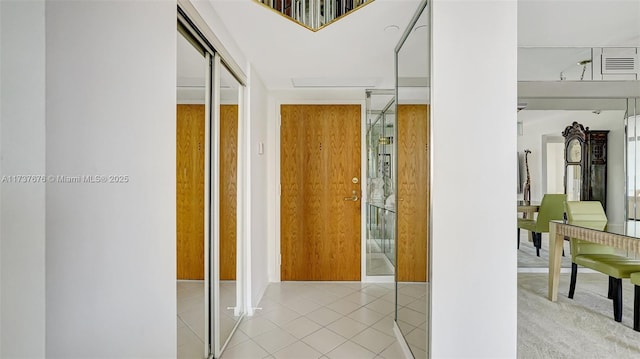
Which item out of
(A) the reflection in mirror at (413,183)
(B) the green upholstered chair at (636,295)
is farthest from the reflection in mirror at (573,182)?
(A) the reflection in mirror at (413,183)

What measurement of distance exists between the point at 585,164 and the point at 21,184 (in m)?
4.92

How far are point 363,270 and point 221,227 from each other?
2.05 meters

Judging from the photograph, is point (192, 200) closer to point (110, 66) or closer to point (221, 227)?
point (221, 227)

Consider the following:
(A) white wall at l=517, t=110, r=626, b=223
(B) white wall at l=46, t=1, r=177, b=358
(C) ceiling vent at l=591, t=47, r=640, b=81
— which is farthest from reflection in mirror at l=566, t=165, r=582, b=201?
(B) white wall at l=46, t=1, r=177, b=358

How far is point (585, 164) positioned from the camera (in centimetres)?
353

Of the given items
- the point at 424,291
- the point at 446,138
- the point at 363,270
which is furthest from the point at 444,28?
the point at 363,270

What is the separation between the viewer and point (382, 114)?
3.32m

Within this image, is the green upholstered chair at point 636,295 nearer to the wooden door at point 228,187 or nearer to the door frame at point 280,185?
the door frame at point 280,185

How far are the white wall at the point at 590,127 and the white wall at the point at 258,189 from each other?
3210 millimetres

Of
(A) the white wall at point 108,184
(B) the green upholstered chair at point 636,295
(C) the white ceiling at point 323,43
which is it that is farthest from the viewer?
(B) the green upholstered chair at point 636,295

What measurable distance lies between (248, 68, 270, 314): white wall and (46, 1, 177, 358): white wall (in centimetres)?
147

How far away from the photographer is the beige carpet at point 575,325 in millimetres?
2018

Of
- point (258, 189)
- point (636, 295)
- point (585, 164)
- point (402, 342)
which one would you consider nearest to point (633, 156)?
point (585, 164)

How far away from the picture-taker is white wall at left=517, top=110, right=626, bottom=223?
10.7 feet
